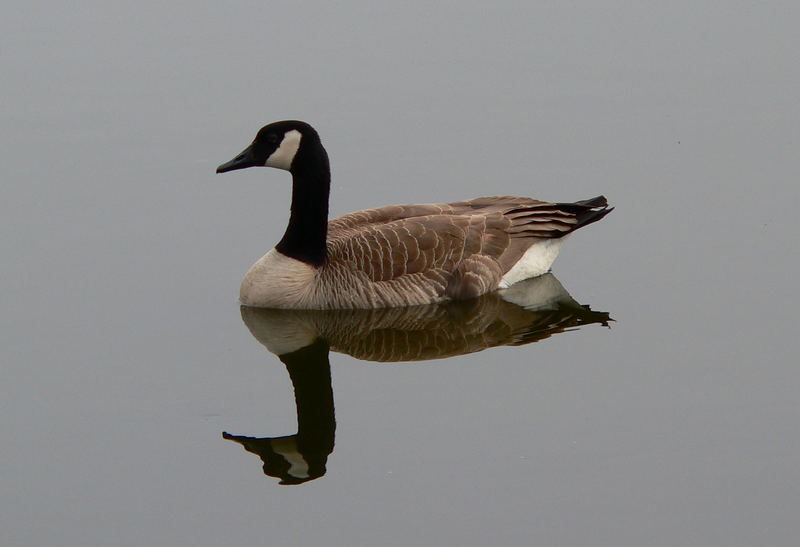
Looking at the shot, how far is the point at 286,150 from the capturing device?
12.3m

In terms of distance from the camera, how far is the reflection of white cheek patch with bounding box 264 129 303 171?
1225cm

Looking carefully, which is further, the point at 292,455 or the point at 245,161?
the point at 245,161

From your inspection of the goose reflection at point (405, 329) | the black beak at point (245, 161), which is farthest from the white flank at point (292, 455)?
the black beak at point (245, 161)

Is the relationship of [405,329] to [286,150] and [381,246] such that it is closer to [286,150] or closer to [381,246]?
[381,246]

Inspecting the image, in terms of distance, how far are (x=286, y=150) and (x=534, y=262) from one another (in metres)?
2.46

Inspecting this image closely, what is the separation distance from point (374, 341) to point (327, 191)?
1325mm

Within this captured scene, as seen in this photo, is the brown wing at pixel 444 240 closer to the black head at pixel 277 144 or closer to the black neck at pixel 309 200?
the black neck at pixel 309 200

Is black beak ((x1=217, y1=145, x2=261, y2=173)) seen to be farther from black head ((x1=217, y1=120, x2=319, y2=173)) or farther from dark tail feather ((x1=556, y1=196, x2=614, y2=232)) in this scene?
dark tail feather ((x1=556, y1=196, x2=614, y2=232))

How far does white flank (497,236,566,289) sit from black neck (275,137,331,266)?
1.72 meters

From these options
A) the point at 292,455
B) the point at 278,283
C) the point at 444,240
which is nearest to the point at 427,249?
the point at 444,240

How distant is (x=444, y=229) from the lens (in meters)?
12.8

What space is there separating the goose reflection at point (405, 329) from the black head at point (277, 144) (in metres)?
1.23

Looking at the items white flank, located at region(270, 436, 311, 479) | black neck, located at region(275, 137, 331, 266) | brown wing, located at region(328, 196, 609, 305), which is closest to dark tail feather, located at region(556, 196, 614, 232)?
brown wing, located at region(328, 196, 609, 305)

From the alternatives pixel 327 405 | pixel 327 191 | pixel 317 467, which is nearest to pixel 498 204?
pixel 327 191
